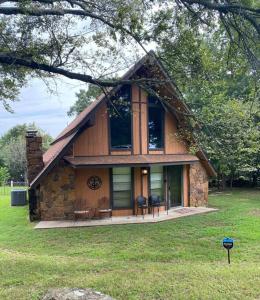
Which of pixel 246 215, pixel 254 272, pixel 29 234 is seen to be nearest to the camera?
pixel 254 272

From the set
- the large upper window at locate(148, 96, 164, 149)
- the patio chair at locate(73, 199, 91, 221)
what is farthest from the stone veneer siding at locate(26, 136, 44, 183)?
the large upper window at locate(148, 96, 164, 149)

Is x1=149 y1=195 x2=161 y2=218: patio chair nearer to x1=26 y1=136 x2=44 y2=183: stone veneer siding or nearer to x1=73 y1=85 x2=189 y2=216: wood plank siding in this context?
x1=73 y1=85 x2=189 y2=216: wood plank siding

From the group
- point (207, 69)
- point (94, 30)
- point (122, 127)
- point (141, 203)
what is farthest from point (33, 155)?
point (207, 69)

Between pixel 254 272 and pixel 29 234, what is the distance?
6.87m

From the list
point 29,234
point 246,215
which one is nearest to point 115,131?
point 29,234

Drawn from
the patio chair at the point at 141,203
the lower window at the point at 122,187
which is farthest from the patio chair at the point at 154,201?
the lower window at the point at 122,187

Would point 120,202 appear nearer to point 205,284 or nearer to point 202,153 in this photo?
point 202,153

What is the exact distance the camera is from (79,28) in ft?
22.8

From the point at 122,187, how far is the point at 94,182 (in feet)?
3.80

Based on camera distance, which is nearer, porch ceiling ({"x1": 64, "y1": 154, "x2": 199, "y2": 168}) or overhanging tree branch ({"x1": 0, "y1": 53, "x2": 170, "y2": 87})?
overhanging tree branch ({"x1": 0, "y1": 53, "x2": 170, "y2": 87})

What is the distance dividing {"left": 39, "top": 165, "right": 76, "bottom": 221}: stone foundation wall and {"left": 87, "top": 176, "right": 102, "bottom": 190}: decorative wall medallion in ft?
2.25

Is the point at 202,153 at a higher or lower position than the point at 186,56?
lower

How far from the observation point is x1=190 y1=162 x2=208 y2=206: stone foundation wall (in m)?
14.5

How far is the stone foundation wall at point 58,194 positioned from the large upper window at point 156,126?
12.0 ft
